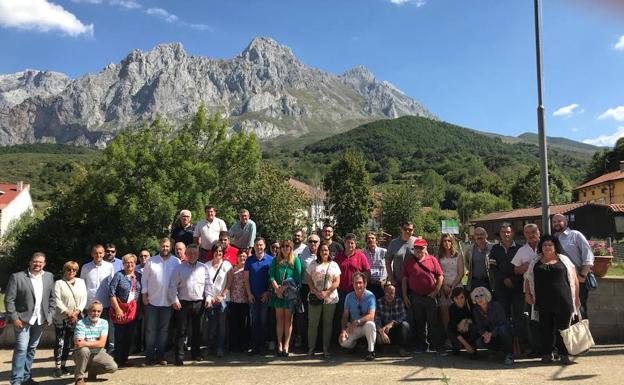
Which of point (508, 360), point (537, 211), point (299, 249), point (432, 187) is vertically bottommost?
point (508, 360)

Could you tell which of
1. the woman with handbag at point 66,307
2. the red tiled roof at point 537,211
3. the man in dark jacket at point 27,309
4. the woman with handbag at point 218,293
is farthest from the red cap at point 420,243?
the red tiled roof at point 537,211

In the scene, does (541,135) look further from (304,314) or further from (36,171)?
(36,171)

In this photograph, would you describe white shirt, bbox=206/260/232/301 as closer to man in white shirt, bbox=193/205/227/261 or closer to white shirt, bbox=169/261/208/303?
white shirt, bbox=169/261/208/303

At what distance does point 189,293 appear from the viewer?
Result: 6996mm

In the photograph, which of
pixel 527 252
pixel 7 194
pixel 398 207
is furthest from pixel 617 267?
pixel 7 194

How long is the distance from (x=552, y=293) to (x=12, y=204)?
58427 mm

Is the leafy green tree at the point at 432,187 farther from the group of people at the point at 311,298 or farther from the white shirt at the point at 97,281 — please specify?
the white shirt at the point at 97,281

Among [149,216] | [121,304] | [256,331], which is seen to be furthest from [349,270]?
[149,216]

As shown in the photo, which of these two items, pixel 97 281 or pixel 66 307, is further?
pixel 97 281

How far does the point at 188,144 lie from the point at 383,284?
19488mm

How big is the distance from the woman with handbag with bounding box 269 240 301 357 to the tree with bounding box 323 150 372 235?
1417 inches

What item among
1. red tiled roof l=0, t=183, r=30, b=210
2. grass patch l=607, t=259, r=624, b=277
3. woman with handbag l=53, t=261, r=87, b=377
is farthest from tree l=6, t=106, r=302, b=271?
red tiled roof l=0, t=183, r=30, b=210

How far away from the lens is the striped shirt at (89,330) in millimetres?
6023

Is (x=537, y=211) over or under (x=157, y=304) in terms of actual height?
over
